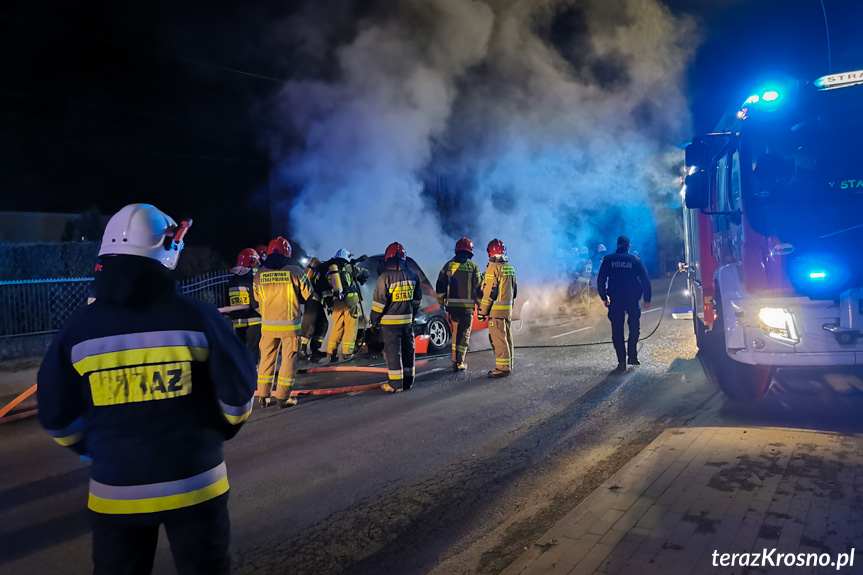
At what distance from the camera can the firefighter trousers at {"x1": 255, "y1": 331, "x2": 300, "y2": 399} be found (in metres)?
6.86

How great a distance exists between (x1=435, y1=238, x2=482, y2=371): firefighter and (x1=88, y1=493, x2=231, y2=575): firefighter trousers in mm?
6802

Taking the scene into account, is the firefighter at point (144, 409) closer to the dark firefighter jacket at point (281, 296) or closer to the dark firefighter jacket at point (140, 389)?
the dark firefighter jacket at point (140, 389)

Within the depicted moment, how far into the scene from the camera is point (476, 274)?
29.4ft

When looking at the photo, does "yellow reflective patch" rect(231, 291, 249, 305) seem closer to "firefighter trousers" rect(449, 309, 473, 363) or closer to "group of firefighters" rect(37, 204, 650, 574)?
"firefighter trousers" rect(449, 309, 473, 363)

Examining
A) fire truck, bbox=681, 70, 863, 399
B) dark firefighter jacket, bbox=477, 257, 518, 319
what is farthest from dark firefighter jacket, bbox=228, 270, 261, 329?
fire truck, bbox=681, 70, 863, 399

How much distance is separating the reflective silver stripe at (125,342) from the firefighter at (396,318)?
5.45 m

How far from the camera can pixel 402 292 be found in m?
7.57

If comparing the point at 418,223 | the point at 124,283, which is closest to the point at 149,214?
the point at 124,283

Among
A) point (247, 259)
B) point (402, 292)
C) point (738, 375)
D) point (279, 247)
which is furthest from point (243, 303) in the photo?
point (738, 375)

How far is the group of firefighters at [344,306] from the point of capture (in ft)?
22.5

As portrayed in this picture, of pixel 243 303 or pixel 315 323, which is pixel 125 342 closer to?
pixel 243 303

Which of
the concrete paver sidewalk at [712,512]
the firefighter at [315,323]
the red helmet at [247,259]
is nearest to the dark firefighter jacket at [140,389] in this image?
the concrete paver sidewalk at [712,512]

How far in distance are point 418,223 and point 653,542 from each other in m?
11.5

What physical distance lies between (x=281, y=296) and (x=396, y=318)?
148cm
